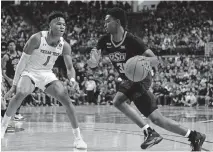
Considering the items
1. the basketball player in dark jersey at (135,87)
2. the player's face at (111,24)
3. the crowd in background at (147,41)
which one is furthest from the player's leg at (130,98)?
the crowd in background at (147,41)

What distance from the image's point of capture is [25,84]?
6.52 metres

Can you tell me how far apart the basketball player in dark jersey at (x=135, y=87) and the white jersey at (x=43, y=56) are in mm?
738

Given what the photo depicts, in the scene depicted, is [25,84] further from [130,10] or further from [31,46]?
[130,10]

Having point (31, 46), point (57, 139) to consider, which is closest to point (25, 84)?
point (31, 46)

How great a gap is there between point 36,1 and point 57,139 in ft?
75.8

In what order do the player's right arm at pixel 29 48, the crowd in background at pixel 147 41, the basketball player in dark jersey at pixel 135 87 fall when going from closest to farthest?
the basketball player in dark jersey at pixel 135 87 < the player's right arm at pixel 29 48 < the crowd in background at pixel 147 41

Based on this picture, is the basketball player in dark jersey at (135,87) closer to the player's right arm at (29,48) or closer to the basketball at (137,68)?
the basketball at (137,68)

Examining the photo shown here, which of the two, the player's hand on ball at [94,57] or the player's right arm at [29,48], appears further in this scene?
the player's right arm at [29,48]

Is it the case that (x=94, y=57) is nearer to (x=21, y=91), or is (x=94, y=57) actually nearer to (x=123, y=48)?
(x=123, y=48)

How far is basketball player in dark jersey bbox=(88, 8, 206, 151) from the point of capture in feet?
18.6

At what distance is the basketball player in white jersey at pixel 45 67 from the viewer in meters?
6.39

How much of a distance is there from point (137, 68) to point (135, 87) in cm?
33

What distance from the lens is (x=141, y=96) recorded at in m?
5.74

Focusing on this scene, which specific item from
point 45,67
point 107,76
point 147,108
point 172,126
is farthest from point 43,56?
point 107,76
